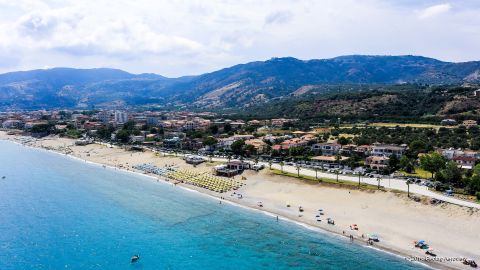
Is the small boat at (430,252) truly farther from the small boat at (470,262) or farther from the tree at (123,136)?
the tree at (123,136)

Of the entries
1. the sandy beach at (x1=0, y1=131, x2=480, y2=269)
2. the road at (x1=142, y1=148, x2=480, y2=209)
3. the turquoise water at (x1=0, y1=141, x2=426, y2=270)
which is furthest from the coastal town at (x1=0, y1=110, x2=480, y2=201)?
the turquoise water at (x1=0, y1=141, x2=426, y2=270)

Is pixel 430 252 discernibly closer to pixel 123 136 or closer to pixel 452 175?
pixel 452 175

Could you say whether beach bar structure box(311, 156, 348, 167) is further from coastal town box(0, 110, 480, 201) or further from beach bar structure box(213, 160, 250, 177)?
beach bar structure box(213, 160, 250, 177)

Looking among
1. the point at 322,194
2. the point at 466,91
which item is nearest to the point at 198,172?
the point at 322,194

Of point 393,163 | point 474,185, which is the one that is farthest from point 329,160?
point 474,185

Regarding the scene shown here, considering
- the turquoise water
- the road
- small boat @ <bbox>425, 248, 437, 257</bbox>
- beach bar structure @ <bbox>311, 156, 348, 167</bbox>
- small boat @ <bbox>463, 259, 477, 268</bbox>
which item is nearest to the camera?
small boat @ <bbox>463, 259, 477, 268</bbox>

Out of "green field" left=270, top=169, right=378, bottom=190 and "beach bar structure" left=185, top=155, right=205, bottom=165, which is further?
"beach bar structure" left=185, top=155, right=205, bottom=165
